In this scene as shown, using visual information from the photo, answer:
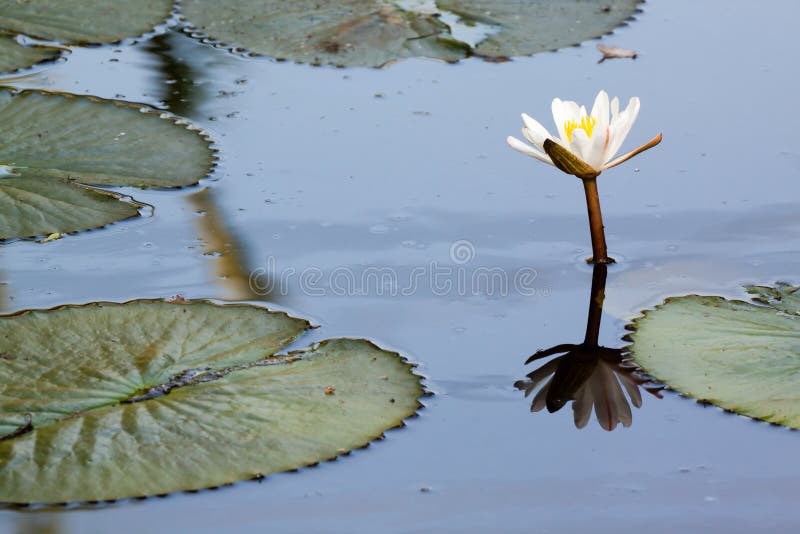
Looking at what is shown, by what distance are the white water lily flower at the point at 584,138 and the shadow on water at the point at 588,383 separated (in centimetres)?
39

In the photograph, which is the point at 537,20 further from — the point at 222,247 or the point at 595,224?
the point at 222,247

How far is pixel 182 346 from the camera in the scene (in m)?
2.21

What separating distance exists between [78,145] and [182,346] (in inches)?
44.7

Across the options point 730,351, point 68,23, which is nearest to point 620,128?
point 730,351

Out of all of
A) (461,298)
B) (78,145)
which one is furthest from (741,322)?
(78,145)

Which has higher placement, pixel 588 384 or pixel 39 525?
pixel 588 384

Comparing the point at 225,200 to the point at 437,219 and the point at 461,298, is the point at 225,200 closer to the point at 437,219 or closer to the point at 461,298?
the point at 437,219

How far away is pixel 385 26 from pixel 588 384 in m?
2.22

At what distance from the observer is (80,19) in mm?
4105

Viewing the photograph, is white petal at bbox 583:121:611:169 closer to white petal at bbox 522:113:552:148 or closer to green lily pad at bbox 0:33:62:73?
white petal at bbox 522:113:552:148

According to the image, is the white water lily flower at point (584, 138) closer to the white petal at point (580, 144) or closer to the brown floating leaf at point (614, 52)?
the white petal at point (580, 144)

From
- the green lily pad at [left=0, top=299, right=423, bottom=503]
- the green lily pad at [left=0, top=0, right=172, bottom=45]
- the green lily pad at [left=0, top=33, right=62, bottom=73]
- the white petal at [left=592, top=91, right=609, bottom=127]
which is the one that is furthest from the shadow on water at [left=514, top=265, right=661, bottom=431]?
the green lily pad at [left=0, top=0, right=172, bottom=45]

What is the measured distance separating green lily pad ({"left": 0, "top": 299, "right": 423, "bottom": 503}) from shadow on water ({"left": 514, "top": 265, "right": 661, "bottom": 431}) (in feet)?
0.88

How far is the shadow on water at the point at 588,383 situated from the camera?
2.12 metres
